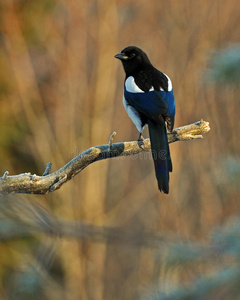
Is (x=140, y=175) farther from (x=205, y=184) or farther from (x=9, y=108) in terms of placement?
(x=9, y=108)

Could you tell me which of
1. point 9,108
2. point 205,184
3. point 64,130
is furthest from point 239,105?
point 9,108

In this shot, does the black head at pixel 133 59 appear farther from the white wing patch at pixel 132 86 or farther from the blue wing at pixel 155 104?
the blue wing at pixel 155 104

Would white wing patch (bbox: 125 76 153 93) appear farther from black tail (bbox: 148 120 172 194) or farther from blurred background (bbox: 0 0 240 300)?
blurred background (bbox: 0 0 240 300)

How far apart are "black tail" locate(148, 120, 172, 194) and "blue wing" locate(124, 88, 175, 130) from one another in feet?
0.21

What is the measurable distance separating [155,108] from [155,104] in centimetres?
4

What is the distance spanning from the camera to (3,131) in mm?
7520

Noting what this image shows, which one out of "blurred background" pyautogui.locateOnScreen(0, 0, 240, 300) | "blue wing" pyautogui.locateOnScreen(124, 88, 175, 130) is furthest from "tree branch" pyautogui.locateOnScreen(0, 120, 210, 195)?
"blurred background" pyautogui.locateOnScreen(0, 0, 240, 300)

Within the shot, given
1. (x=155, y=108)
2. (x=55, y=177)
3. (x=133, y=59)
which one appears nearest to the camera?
(x=55, y=177)

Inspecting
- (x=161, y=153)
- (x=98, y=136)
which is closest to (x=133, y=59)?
(x=161, y=153)

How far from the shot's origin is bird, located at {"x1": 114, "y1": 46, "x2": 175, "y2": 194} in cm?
278

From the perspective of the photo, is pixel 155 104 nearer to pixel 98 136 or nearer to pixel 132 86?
pixel 132 86

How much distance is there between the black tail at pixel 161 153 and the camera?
2.71 metres

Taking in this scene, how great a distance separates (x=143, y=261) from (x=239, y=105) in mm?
2585

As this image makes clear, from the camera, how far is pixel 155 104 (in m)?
3.17
